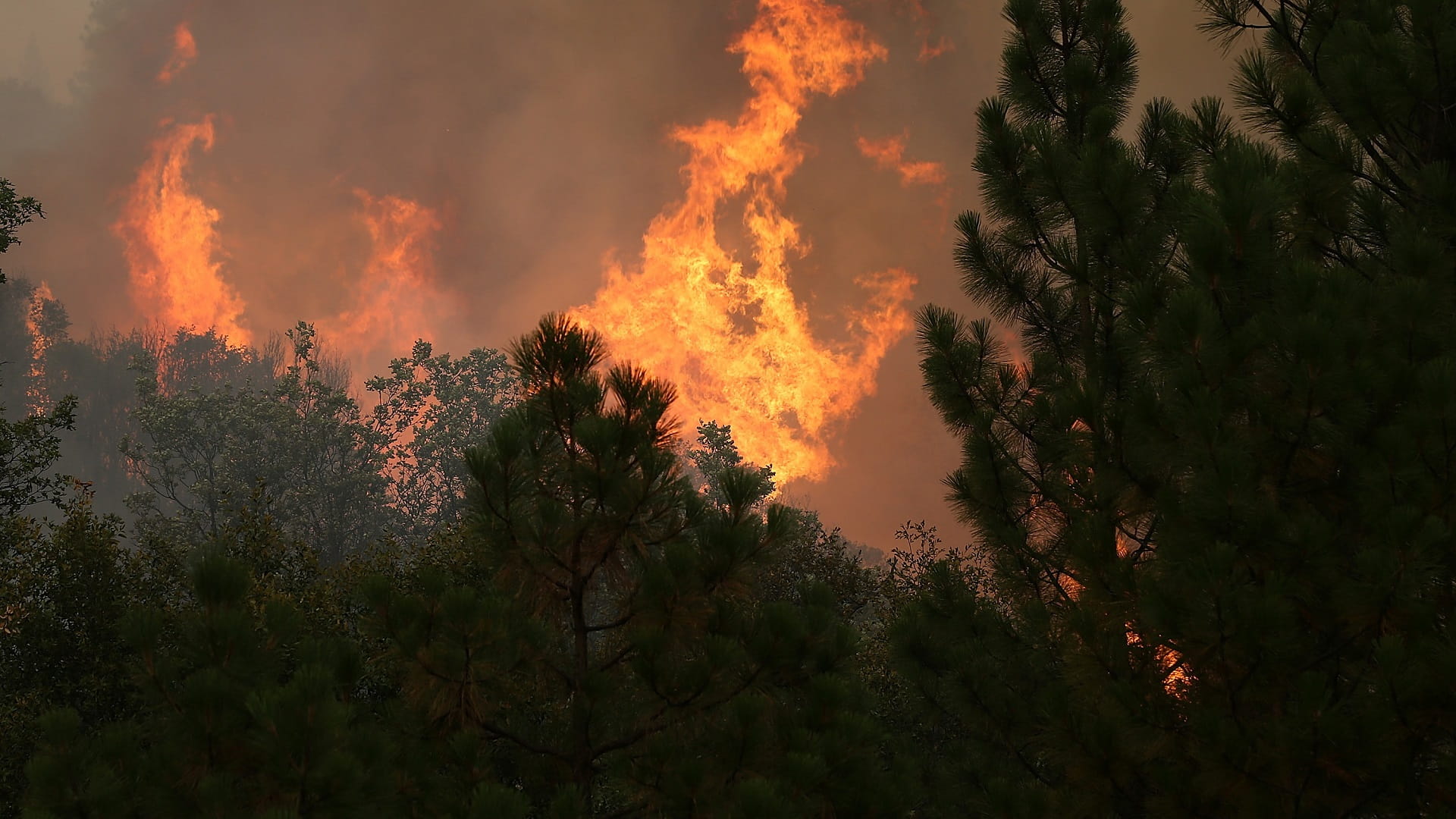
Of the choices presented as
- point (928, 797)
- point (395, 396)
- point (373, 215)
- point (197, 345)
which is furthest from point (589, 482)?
point (373, 215)

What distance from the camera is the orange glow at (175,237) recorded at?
72.1 meters

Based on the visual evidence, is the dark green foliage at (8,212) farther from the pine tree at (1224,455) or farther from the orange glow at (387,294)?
the orange glow at (387,294)

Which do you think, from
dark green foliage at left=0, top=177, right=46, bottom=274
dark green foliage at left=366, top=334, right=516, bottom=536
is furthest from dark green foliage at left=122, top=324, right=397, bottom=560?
dark green foliage at left=0, top=177, right=46, bottom=274

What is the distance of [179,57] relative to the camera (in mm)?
79562

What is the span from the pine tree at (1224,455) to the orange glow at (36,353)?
2703 inches

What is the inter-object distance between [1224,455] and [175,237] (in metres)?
87.8

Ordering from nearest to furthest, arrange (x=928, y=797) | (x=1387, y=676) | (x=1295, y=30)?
(x=1387, y=676) < (x=1295, y=30) < (x=928, y=797)

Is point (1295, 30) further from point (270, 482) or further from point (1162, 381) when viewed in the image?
point (270, 482)

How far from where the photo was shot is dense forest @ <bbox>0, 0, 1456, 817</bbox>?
3713 millimetres

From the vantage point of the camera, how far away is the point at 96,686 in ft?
29.5

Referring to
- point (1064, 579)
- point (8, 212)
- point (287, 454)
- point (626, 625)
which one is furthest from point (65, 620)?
point (287, 454)

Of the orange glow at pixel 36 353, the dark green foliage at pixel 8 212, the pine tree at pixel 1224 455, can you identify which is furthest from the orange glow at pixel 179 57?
the pine tree at pixel 1224 455

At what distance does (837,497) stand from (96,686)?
56.3m

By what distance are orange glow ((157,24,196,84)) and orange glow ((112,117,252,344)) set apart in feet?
16.0
